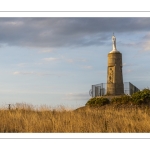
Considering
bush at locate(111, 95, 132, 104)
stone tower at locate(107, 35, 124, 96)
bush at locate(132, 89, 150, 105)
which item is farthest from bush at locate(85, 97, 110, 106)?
stone tower at locate(107, 35, 124, 96)

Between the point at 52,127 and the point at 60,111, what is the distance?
250cm

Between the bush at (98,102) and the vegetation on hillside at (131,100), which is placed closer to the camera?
the vegetation on hillside at (131,100)

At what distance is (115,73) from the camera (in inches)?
779

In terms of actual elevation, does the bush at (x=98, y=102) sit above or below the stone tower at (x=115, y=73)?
below

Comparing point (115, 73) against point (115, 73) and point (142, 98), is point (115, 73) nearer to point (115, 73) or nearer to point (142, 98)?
point (115, 73)

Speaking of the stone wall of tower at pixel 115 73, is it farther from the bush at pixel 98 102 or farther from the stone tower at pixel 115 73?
the bush at pixel 98 102

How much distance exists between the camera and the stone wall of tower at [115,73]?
1972cm

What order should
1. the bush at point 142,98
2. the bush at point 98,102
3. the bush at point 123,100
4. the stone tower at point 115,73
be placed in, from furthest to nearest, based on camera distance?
1. the stone tower at point 115,73
2. the bush at point 98,102
3. the bush at point 123,100
4. the bush at point 142,98

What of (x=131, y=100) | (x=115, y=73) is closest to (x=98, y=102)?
(x=131, y=100)

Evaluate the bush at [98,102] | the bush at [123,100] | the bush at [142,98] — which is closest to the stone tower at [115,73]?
the bush at [98,102]

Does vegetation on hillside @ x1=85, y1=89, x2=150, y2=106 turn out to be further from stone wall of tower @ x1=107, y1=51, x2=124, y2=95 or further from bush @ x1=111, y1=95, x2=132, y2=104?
stone wall of tower @ x1=107, y1=51, x2=124, y2=95
